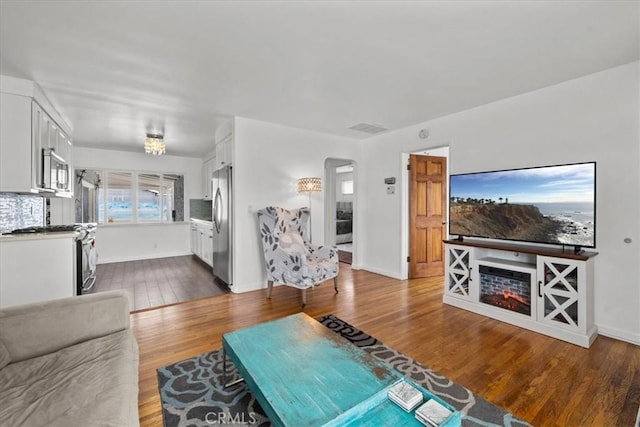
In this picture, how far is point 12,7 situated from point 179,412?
2.74 meters

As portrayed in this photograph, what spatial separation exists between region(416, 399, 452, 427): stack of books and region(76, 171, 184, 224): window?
7063 millimetres

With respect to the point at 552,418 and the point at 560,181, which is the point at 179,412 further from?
the point at 560,181

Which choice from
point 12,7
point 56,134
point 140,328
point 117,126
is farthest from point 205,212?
point 12,7

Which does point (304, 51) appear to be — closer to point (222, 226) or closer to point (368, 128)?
point (368, 128)

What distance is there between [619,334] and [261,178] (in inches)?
168

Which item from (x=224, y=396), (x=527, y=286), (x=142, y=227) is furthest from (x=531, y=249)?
(x=142, y=227)

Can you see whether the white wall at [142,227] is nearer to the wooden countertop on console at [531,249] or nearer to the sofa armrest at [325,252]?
the sofa armrest at [325,252]

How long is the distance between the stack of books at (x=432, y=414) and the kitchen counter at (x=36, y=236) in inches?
133

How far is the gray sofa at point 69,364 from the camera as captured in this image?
1096mm

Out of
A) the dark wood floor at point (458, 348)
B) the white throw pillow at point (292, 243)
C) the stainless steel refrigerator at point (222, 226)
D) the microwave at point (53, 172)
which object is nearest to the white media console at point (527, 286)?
the dark wood floor at point (458, 348)

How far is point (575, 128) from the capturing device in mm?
2775

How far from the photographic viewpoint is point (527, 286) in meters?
2.86

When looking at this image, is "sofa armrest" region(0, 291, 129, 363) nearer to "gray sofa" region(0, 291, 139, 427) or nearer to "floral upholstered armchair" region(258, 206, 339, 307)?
"gray sofa" region(0, 291, 139, 427)

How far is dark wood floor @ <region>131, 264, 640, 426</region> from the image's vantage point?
69.6 inches
